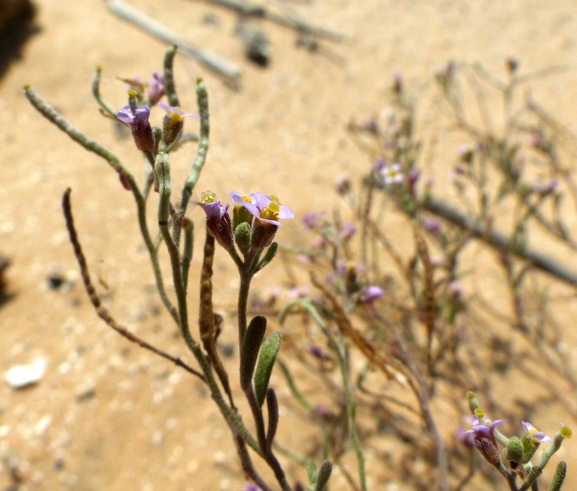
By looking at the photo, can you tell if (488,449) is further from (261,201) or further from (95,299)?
(95,299)

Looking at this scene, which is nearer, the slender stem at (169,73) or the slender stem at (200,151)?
the slender stem at (200,151)

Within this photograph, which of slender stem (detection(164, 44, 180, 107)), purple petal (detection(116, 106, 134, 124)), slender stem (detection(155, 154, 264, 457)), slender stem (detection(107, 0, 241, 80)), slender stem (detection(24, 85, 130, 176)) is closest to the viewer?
slender stem (detection(155, 154, 264, 457))

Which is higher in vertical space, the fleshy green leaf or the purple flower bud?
the fleshy green leaf

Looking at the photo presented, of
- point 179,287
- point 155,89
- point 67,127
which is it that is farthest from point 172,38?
point 179,287

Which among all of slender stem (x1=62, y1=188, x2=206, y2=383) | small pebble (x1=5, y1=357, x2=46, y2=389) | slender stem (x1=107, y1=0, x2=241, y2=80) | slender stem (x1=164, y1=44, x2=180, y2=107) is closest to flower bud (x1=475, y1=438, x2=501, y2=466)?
slender stem (x1=62, y1=188, x2=206, y2=383)

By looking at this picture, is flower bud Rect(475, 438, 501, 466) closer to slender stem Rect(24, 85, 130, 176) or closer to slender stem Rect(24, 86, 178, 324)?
slender stem Rect(24, 86, 178, 324)

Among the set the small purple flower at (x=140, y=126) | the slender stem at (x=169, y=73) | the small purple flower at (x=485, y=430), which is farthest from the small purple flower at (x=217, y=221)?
the small purple flower at (x=485, y=430)

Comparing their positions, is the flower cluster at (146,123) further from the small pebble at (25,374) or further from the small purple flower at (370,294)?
the small pebble at (25,374)

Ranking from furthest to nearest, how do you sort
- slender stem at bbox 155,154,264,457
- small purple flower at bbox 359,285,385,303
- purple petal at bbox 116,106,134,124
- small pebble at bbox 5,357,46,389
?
small pebble at bbox 5,357,46,389, small purple flower at bbox 359,285,385,303, purple petal at bbox 116,106,134,124, slender stem at bbox 155,154,264,457
